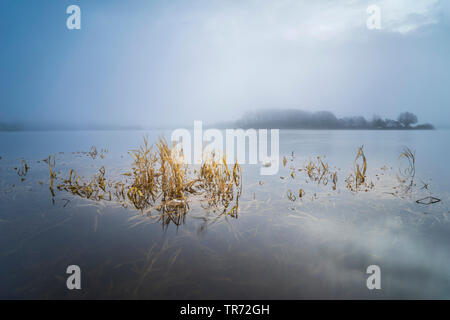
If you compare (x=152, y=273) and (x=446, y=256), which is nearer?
(x=152, y=273)

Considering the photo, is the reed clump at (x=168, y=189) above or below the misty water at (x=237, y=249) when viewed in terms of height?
above

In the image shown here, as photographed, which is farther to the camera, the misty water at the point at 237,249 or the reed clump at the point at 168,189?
the reed clump at the point at 168,189

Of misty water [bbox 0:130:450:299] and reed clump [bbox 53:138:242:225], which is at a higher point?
reed clump [bbox 53:138:242:225]

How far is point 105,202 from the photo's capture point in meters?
4.55

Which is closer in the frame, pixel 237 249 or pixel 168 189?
pixel 237 249

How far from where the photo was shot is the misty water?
7.66 ft

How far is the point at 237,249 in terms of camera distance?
3004mm

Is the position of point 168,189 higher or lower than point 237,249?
higher

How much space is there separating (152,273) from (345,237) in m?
2.89

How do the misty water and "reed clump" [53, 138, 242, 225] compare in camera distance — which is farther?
"reed clump" [53, 138, 242, 225]

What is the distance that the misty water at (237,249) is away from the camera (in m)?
2.33
